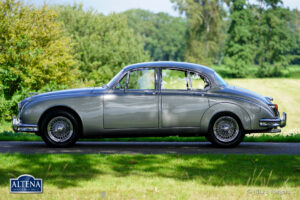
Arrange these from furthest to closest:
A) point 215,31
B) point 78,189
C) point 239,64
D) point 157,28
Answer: point 157,28
point 215,31
point 239,64
point 78,189

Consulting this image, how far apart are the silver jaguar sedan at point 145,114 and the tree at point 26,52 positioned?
14377 millimetres

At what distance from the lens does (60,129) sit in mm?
9461

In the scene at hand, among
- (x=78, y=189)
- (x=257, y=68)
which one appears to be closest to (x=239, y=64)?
(x=257, y=68)

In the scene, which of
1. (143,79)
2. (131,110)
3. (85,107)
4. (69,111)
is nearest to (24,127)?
(69,111)

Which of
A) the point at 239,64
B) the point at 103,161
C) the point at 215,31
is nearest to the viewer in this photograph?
the point at 103,161

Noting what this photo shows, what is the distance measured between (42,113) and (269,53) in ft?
233

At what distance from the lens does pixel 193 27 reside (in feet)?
249

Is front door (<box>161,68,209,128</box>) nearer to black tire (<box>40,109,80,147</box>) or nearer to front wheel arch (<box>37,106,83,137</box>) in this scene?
front wheel arch (<box>37,106,83,137</box>)

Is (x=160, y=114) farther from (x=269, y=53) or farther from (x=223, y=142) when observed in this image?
(x=269, y=53)

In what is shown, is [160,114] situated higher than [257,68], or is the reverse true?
[257,68]

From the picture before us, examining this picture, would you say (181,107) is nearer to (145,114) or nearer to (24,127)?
(145,114)

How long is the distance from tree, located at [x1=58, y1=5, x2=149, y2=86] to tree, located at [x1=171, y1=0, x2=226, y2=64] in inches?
669

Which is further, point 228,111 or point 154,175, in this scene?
point 228,111

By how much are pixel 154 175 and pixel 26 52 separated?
20.5m
